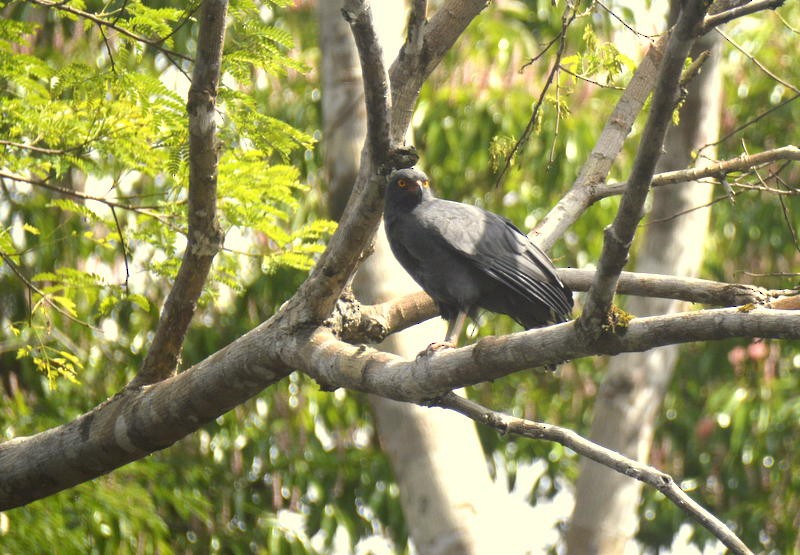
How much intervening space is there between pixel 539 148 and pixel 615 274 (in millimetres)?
5865

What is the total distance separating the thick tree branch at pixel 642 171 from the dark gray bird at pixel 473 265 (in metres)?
1.65

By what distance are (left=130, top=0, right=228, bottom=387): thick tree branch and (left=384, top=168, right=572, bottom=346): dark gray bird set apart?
0.91 metres

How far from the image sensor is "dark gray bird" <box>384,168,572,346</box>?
4348mm

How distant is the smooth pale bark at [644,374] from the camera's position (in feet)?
23.1

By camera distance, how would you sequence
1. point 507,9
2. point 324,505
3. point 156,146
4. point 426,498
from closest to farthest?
point 156,146 < point 426,498 < point 324,505 < point 507,9

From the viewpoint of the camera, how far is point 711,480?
9070 millimetres

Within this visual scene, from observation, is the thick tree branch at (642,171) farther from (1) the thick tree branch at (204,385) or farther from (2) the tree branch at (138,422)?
(2) the tree branch at (138,422)

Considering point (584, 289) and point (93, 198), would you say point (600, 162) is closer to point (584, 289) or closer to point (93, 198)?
point (584, 289)

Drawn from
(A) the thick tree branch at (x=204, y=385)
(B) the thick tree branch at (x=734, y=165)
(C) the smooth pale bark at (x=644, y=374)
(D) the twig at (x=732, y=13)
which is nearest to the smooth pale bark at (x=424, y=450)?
(C) the smooth pale bark at (x=644, y=374)

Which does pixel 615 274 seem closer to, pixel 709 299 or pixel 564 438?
pixel 564 438

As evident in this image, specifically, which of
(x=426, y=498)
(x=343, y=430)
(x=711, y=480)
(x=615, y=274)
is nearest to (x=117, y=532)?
(x=426, y=498)

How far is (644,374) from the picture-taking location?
7.44 meters

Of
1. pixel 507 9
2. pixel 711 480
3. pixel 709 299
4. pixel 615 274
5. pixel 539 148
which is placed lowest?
pixel 615 274

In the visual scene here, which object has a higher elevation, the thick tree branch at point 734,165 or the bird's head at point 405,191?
the bird's head at point 405,191
